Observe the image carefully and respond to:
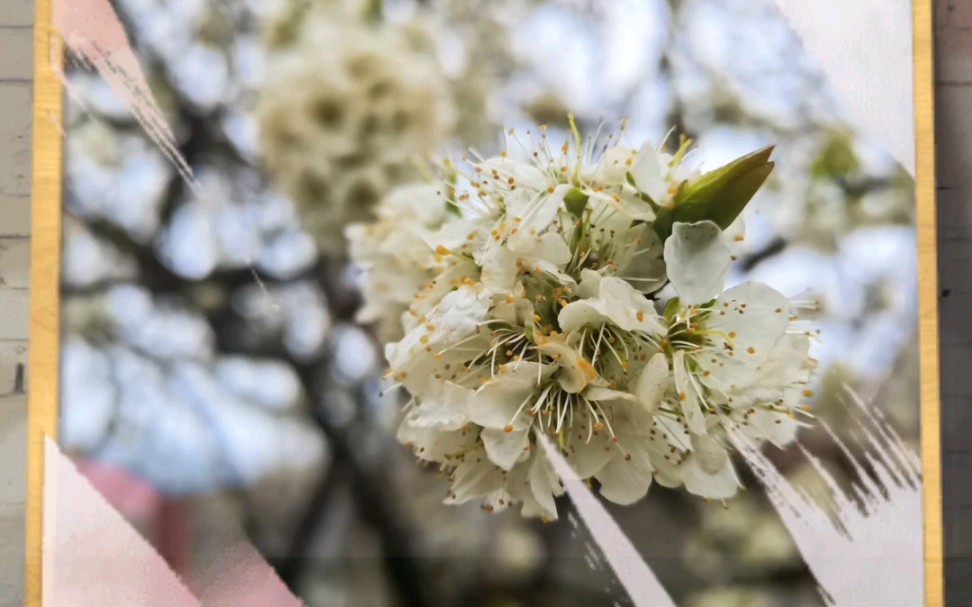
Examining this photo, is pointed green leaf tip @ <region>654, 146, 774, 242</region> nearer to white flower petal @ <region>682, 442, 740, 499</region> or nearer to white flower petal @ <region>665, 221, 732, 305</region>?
white flower petal @ <region>665, 221, 732, 305</region>

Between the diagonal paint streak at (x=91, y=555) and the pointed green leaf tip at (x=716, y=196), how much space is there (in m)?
0.86

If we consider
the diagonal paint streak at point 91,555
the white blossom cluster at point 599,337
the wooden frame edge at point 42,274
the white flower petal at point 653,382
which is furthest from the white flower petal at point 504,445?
the wooden frame edge at point 42,274

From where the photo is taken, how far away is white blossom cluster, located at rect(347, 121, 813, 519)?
746 millimetres

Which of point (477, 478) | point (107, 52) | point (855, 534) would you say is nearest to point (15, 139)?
point (107, 52)

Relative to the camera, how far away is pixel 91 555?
1.16 metres

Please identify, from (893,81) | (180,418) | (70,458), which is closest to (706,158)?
(893,81)

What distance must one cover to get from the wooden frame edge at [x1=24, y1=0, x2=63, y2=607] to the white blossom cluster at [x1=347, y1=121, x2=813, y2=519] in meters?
0.67

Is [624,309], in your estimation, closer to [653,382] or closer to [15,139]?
[653,382]

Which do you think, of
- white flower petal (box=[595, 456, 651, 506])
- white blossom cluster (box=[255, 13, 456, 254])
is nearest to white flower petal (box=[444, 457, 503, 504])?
white flower petal (box=[595, 456, 651, 506])

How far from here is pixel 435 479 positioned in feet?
3.83

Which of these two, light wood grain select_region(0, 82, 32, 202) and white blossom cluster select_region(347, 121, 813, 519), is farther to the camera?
light wood grain select_region(0, 82, 32, 202)

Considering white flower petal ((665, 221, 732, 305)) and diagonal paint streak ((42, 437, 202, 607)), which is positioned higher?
white flower petal ((665, 221, 732, 305))

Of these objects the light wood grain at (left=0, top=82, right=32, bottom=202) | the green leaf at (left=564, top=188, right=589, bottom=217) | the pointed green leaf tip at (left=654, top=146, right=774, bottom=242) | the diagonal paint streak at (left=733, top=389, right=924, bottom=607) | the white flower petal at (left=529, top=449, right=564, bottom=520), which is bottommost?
the diagonal paint streak at (left=733, top=389, right=924, bottom=607)

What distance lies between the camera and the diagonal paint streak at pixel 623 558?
3.80 ft
